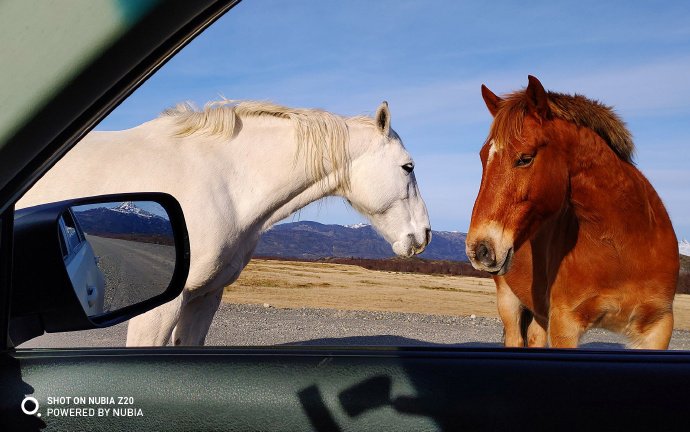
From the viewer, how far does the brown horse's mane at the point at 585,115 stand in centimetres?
280

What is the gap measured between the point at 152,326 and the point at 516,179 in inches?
64.7

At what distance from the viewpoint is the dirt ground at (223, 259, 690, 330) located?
5090 millimetres

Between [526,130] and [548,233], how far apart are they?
1.54ft

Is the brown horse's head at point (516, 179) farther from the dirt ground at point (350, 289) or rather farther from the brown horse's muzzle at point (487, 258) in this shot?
the dirt ground at point (350, 289)

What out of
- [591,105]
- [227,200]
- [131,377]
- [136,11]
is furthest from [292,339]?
[136,11]

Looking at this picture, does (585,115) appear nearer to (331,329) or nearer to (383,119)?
(383,119)

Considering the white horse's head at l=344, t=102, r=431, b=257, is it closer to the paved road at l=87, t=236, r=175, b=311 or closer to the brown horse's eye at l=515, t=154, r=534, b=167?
the brown horse's eye at l=515, t=154, r=534, b=167

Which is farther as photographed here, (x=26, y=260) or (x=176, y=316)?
(x=176, y=316)

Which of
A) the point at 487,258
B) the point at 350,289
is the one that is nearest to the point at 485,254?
the point at 487,258

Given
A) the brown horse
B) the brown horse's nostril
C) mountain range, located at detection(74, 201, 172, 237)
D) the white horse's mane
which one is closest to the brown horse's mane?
the brown horse

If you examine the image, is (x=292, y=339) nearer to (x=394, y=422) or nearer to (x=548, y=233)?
(x=548, y=233)

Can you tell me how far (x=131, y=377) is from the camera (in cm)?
93

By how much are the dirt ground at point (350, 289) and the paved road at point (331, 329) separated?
4.3 inches

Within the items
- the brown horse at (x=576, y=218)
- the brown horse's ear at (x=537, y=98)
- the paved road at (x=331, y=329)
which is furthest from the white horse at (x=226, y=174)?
the brown horse's ear at (x=537, y=98)
